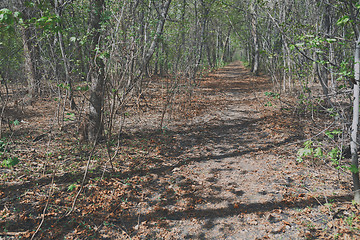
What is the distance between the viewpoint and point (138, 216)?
387 centimetres

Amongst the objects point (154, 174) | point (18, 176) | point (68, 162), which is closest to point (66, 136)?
point (68, 162)

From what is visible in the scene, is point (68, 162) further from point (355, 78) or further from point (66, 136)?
point (355, 78)

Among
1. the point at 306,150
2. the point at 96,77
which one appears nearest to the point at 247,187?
the point at 306,150

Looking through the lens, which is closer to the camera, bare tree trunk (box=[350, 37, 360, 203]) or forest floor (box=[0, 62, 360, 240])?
bare tree trunk (box=[350, 37, 360, 203])


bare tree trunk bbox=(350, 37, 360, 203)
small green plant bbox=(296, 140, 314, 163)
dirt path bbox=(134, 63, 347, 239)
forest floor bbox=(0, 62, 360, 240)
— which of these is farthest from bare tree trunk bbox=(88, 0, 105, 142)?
bare tree trunk bbox=(350, 37, 360, 203)

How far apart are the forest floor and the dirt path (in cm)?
2

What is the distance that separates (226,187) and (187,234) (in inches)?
56.0

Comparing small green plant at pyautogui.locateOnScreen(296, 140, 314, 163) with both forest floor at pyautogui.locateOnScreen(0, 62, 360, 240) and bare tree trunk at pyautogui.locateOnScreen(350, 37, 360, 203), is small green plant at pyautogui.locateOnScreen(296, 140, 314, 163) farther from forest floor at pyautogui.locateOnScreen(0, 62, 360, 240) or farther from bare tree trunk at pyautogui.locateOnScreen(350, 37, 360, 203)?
forest floor at pyautogui.locateOnScreen(0, 62, 360, 240)

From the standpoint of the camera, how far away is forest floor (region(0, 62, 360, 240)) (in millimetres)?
3473

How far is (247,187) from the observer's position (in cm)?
450

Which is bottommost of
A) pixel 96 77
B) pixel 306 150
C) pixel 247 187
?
pixel 247 187

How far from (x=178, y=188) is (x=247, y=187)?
52.6 inches

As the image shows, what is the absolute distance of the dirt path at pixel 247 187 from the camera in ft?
11.4

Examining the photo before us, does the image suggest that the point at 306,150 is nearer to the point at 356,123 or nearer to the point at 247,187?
the point at 356,123
